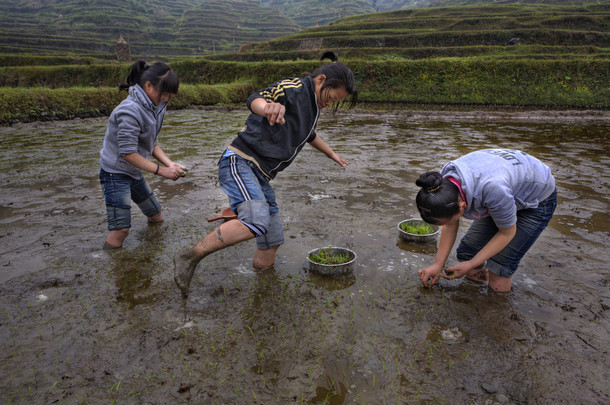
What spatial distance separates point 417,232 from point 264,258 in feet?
6.45

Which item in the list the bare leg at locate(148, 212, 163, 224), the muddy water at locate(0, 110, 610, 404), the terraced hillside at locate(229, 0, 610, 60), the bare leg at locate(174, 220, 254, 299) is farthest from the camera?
the terraced hillside at locate(229, 0, 610, 60)

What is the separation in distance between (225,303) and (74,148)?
29.9 ft

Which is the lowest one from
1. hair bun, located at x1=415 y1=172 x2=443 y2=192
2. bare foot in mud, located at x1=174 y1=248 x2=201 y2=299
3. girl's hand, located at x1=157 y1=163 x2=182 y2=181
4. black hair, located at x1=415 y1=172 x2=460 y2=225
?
bare foot in mud, located at x1=174 y1=248 x2=201 y2=299

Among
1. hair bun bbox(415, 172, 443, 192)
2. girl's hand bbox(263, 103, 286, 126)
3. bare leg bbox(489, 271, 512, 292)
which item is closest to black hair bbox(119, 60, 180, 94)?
girl's hand bbox(263, 103, 286, 126)

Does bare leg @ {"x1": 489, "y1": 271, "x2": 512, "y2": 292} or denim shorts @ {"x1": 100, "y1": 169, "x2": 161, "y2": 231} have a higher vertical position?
denim shorts @ {"x1": 100, "y1": 169, "x2": 161, "y2": 231}

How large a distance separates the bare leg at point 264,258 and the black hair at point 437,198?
168 cm

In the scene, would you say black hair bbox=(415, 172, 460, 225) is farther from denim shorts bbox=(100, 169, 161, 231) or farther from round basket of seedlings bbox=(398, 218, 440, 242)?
denim shorts bbox=(100, 169, 161, 231)

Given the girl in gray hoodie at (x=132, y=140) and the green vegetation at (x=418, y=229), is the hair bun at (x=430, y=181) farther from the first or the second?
the girl in gray hoodie at (x=132, y=140)

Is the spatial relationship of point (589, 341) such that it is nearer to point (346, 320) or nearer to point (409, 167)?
point (346, 320)

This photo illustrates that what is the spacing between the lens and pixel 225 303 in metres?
3.28

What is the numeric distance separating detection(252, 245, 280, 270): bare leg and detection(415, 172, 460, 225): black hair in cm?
168

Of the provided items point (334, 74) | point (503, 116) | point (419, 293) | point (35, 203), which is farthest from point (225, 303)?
point (503, 116)

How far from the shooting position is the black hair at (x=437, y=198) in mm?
2703

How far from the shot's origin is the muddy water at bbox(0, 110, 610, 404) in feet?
7.76
